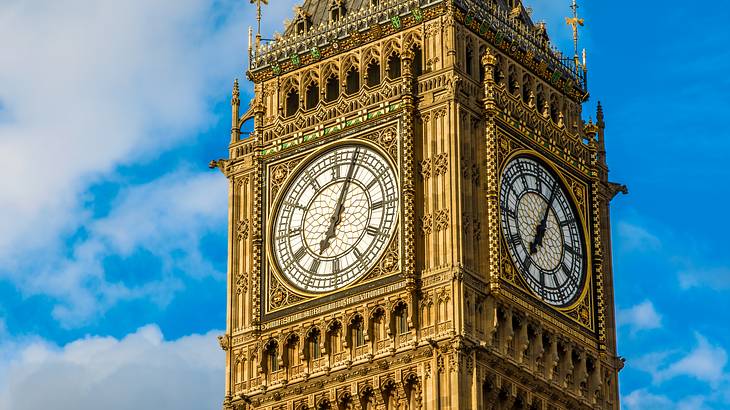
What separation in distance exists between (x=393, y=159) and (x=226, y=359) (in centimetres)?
774

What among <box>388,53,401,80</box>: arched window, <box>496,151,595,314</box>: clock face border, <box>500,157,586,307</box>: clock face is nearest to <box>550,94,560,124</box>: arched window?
<box>496,151,595,314</box>: clock face border

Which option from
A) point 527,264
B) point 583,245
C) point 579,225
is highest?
point 579,225

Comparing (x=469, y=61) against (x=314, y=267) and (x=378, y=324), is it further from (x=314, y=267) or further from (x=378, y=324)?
(x=378, y=324)

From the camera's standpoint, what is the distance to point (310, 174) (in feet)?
272

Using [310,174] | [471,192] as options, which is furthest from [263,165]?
[471,192]

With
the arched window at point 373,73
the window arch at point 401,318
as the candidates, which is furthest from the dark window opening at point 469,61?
the window arch at point 401,318

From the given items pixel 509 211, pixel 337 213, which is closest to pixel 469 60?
pixel 509 211

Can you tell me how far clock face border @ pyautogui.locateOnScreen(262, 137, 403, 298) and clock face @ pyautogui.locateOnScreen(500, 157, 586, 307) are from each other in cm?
323

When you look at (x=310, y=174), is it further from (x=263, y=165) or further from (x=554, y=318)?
(x=554, y=318)

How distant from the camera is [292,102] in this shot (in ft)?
280

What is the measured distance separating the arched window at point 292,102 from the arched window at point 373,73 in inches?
102

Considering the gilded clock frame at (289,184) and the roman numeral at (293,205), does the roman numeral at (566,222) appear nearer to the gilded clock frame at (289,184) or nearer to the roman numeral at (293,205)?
the gilded clock frame at (289,184)

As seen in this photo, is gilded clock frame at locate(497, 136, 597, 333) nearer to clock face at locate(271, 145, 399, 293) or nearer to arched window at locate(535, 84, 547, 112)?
arched window at locate(535, 84, 547, 112)

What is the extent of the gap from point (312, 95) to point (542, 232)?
27.5ft
